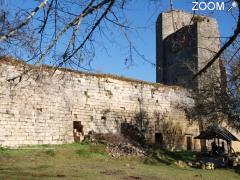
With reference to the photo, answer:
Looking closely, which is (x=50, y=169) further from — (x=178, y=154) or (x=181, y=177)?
(x=178, y=154)

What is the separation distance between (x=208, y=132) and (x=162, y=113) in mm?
3002

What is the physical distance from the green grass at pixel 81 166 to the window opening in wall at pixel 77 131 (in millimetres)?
1224

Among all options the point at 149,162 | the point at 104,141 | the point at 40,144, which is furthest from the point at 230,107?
the point at 40,144

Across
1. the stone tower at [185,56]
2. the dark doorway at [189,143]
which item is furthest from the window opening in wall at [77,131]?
the dark doorway at [189,143]

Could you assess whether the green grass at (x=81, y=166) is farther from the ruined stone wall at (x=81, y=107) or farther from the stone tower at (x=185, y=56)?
the stone tower at (x=185, y=56)

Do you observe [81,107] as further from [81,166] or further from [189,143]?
[189,143]

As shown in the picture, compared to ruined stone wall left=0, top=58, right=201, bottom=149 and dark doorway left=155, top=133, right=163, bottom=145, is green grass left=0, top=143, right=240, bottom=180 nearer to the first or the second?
ruined stone wall left=0, top=58, right=201, bottom=149

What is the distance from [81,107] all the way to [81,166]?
6.53 metres

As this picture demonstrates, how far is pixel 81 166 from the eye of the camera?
1429cm

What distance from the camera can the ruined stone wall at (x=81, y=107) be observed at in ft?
57.4

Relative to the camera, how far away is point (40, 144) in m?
18.3

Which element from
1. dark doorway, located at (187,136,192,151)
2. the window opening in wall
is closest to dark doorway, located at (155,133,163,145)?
dark doorway, located at (187,136,192,151)

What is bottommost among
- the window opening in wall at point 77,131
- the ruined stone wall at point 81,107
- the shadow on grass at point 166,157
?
the shadow on grass at point 166,157

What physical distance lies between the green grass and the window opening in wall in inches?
48.2
